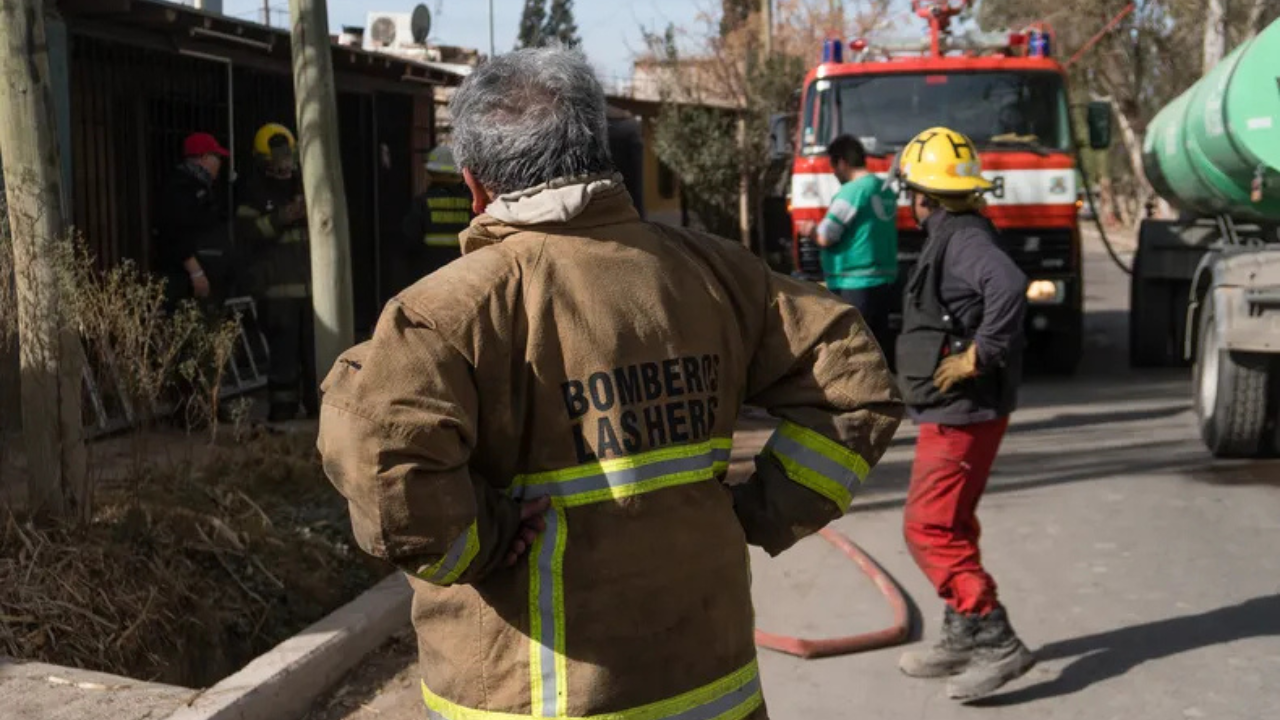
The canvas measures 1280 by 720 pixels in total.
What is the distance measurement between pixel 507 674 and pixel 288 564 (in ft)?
11.7

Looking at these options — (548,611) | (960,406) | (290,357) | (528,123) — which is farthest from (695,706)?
(290,357)

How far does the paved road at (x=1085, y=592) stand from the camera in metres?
5.02

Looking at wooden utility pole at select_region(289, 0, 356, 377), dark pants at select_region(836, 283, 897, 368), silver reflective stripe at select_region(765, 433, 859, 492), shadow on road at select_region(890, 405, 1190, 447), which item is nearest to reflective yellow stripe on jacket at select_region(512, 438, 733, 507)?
silver reflective stripe at select_region(765, 433, 859, 492)

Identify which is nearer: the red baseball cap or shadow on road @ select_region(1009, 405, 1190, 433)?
the red baseball cap

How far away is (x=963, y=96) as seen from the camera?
1223 cm

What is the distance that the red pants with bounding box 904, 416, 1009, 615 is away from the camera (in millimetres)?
5035

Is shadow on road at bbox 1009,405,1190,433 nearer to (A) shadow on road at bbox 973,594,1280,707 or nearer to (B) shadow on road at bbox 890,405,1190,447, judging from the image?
(B) shadow on road at bbox 890,405,1190,447

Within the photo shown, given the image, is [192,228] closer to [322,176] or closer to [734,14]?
[322,176]

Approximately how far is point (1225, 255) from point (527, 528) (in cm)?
773

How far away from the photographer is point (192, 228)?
9008 millimetres

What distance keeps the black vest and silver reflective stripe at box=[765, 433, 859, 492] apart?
2.39 m

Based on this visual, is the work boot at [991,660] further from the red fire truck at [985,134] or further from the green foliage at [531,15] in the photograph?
the green foliage at [531,15]

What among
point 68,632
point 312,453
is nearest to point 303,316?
point 312,453

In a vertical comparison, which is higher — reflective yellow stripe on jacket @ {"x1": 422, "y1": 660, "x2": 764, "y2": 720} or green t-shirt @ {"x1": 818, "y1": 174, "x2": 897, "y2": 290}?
green t-shirt @ {"x1": 818, "y1": 174, "x2": 897, "y2": 290}
